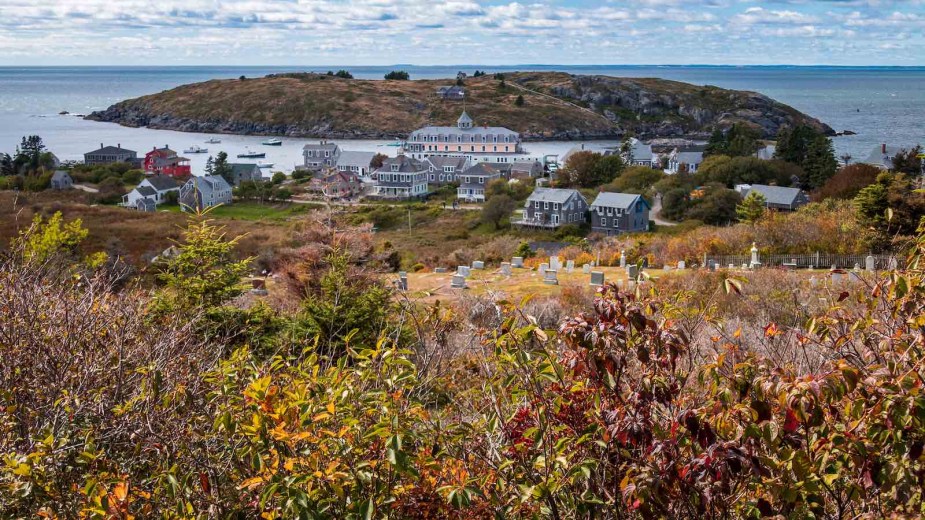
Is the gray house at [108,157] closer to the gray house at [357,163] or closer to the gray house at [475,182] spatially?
the gray house at [357,163]

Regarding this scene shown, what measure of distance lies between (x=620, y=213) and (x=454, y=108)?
74.7 metres

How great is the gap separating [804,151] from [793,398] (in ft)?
216

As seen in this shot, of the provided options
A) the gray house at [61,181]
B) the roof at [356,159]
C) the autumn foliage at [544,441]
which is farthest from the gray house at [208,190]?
the autumn foliage at [544,441]

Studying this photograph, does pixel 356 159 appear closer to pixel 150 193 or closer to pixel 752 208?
pixel 150 193

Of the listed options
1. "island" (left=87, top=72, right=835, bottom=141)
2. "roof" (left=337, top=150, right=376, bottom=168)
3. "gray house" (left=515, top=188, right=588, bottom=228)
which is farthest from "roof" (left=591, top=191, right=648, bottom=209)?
"island" (left=87, top=72, right=835, bottom=141)

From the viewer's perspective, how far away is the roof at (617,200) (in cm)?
4649

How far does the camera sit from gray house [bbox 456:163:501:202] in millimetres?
65938

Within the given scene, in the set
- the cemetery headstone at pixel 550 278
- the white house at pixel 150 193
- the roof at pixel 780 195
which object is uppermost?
the cemetery headstone at pixel 550 278

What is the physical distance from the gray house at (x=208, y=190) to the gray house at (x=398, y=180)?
12438mm

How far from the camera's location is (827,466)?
3.29m

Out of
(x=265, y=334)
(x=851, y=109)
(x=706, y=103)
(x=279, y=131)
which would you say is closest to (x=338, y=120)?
(x=279, y=131)

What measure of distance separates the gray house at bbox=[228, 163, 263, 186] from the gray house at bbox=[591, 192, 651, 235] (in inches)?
1318

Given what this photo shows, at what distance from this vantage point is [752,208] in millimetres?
38656

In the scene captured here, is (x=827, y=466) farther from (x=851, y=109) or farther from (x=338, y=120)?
(x=851, y=109)
